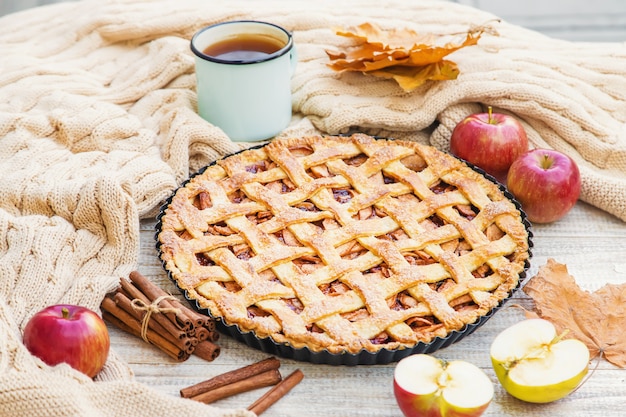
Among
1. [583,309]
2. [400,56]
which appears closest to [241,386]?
[583,309]

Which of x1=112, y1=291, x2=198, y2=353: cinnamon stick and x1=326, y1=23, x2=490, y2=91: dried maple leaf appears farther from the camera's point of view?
x1=326, y1=23, x2=490, y2=91: dried maple leaf

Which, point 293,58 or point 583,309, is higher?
point 293,58

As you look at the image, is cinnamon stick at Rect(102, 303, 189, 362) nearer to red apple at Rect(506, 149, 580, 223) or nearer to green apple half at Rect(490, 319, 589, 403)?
green apple half at Rect(490, 319, 589, 403)

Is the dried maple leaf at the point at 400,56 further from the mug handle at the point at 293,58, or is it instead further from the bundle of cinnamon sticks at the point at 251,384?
the bundle of cinnamon sticks at the point at 251,384

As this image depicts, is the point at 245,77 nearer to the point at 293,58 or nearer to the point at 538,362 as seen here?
the point at 293,58

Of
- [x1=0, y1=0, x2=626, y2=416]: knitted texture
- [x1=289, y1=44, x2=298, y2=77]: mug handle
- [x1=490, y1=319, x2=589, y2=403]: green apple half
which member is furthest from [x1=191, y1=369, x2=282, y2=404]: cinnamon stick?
[x1=289, y1=44, x2=298, y2=77]: mug handle

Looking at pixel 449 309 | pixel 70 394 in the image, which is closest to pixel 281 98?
pixel 449 309

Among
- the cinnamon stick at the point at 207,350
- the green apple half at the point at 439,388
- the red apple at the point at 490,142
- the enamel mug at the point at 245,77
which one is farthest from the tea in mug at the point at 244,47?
the green apple half at the point at 439,388
